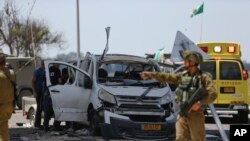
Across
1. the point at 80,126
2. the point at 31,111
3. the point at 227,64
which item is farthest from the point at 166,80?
the point at 227,64

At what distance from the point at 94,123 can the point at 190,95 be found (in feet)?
16.9

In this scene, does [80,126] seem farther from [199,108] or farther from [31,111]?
[199,108]

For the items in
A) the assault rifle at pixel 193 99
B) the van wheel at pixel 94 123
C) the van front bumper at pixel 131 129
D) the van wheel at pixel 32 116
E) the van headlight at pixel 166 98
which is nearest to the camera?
the assault rifle at pixel 193 99

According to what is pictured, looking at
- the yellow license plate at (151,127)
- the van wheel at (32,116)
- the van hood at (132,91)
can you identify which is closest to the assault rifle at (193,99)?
the yellow license plate at (151,127)

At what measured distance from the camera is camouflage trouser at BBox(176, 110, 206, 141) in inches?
326

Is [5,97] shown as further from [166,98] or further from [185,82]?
[166,98]

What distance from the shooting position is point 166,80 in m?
8.61

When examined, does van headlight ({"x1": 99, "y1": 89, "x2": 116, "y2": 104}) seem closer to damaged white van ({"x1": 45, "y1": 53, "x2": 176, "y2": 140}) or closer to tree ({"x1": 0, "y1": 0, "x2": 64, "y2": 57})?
damaged white van ({"x1": 45, "y1": 53, "x2": 176, "y2": 140})

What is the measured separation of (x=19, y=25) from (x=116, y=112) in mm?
43044

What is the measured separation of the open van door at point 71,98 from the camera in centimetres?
1382

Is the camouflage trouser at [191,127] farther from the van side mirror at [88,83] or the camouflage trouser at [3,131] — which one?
the van side mirror at [88,83]

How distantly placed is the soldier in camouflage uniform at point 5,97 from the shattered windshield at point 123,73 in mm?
3646

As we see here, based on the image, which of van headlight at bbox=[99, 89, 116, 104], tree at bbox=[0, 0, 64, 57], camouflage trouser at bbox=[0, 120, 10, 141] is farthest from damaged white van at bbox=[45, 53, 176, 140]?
tree at bbox=[0, 0, 64, 57]

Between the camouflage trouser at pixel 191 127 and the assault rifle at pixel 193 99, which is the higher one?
the assault rifle at pixel 193 99
